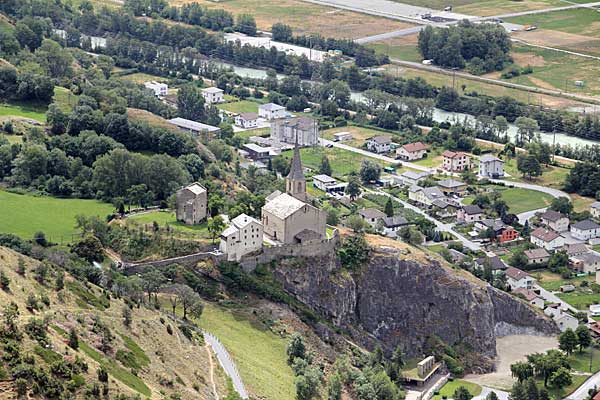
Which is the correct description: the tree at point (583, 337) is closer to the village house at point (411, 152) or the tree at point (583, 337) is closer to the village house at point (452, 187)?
the village house at point (452, 187)

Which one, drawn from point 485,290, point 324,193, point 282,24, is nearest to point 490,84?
point 282,24

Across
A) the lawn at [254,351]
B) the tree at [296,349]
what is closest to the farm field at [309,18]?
the lawn at [254,351]

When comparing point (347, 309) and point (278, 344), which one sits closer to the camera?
point (278, 344)

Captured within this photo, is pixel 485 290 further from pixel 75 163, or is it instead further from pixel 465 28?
pixel 465 28

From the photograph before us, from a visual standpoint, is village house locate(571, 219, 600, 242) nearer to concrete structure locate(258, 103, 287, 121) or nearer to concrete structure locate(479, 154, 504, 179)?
concrete structure locate(479, 154, 504, 179)

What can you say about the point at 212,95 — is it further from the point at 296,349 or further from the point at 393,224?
the point at 296,349

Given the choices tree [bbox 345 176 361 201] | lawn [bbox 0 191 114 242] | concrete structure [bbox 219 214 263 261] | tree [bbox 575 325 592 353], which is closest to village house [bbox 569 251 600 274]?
tree [bbox 575 325 592 353]

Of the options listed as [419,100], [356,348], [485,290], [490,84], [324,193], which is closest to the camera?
[356,348]
